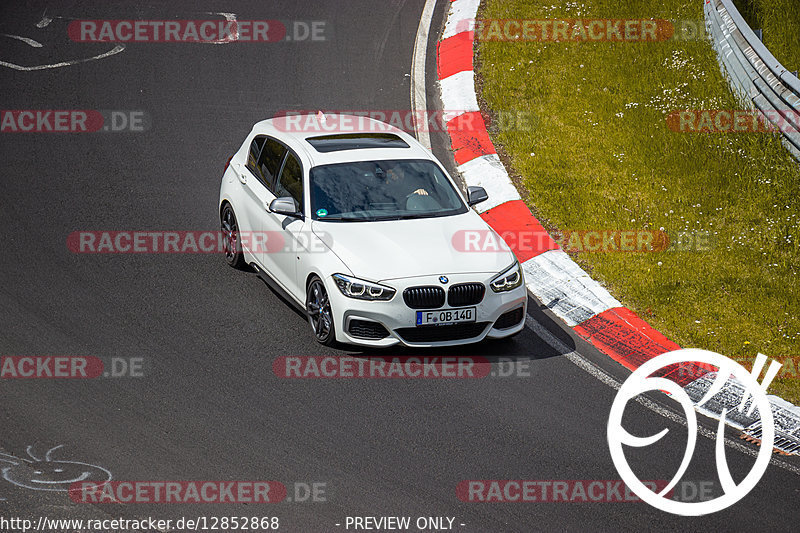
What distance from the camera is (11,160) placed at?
12328mm

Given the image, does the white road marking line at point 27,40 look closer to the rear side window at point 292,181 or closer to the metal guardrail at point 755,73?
the rear side window at point 292,181

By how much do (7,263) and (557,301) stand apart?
226 inches

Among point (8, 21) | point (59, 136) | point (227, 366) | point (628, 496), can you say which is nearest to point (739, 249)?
point (628, 496)

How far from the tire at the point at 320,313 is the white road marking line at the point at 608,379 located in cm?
208

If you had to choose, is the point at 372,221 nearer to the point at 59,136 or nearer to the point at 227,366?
the point at 227,366

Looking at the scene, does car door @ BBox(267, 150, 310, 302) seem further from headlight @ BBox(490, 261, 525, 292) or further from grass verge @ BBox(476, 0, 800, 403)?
grass verge @ BBox(476, 0, 800, 403)

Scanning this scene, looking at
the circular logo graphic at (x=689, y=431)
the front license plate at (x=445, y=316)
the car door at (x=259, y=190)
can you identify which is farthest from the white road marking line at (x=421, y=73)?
the circular logo graphic at (x=689, y=431)

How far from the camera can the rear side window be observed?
941 centimetres

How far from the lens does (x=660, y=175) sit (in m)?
12.0

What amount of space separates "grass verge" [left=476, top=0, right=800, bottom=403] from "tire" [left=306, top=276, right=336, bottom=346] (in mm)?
3293

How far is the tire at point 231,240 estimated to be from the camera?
1025cm

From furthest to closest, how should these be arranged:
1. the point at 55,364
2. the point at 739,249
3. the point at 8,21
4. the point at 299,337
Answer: the point at 8,21 → the point at 739,249 → the point at 299,337 → the point at 55,364

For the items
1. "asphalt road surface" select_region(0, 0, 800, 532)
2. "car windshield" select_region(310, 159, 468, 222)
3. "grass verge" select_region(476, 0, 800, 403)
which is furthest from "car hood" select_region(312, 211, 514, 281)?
"grass verge" select_region(476, 0, 800, 403)

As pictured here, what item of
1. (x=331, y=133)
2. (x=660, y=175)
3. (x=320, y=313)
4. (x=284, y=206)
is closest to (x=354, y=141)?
(x=331, y=133)
